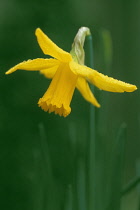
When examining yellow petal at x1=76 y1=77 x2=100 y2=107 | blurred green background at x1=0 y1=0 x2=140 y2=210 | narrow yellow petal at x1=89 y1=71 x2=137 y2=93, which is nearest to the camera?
narrow yellow petal at x1=89 y1=71 x2=137 y2=93

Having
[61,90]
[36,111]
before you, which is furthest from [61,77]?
[36,111]

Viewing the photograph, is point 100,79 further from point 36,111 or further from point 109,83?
point 36,111

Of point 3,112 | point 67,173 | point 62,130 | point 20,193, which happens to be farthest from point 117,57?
point 67,173

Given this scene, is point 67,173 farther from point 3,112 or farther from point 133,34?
point 133,34

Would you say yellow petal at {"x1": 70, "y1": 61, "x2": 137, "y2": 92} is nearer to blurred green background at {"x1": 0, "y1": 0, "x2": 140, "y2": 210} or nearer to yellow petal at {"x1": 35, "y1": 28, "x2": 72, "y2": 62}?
yellow petal at {"x1": 35, "y1": 28, "x2": 72, "y2": 62}

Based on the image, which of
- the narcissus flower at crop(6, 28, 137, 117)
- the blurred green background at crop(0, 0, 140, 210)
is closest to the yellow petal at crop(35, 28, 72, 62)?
the narcissus flower at crop(6, 28, 137, 117)

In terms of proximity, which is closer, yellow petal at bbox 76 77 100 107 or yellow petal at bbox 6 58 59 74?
yellow petal at bbox 6 58 59 74
